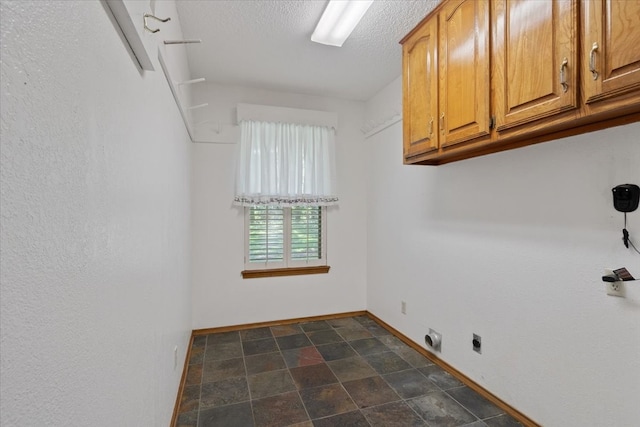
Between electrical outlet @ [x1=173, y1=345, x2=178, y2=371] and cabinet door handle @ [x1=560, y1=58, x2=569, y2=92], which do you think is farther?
electrical outlet @ [x1=173, y1=345, x2=178, y2=371]

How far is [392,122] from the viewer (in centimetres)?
319

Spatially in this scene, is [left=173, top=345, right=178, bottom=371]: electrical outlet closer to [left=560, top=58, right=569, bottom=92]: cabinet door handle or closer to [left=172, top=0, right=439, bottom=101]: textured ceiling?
[left=172, top=0, right=439, bottom=101]: textured ceiling

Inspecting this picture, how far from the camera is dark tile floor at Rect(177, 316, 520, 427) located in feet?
6.14

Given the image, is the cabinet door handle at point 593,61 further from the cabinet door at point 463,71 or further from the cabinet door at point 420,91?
the cabinet door at point 420,91

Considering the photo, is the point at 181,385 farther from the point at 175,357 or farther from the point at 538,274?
the point at 538,274

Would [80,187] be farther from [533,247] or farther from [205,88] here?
[205,88]

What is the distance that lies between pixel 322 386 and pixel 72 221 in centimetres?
210

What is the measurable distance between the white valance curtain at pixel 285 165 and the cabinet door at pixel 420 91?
137 cm

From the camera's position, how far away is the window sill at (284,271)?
3.39m

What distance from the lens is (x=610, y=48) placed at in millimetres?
1123

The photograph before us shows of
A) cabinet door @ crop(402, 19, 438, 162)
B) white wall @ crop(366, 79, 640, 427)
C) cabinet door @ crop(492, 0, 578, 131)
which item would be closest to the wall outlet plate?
white wall @ crop(366, 79, 640, 427)

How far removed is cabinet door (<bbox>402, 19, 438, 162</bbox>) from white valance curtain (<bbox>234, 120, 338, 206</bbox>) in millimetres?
1368

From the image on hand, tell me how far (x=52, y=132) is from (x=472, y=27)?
2.00 m

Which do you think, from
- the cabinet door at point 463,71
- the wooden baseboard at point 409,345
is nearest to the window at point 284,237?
the wooden baseboard at point 409,345
